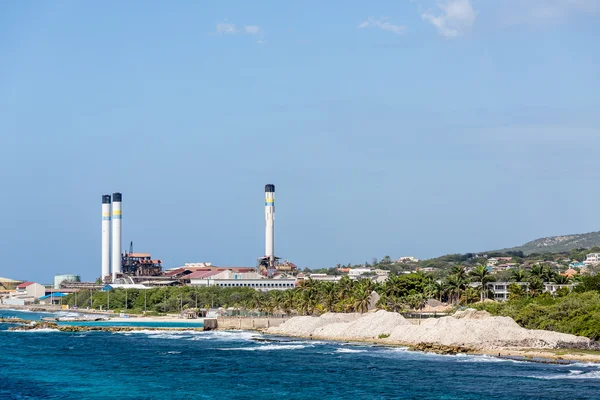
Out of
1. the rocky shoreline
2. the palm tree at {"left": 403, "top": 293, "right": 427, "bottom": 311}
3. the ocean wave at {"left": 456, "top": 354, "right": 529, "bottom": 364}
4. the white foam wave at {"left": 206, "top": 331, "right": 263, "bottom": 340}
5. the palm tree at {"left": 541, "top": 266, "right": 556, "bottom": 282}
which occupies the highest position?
the palm tree at {"left": 541, "top": 266, "right": 556, "bottom": 282}

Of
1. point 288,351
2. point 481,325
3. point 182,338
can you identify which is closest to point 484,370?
point 481,325

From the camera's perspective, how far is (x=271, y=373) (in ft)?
258

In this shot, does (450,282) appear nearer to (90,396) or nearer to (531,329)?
(531,329)

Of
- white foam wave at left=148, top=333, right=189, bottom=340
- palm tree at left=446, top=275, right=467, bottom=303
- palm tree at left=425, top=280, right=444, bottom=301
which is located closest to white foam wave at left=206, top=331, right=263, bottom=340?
white foam wave at left=148, top=333, right=189, bottom=340

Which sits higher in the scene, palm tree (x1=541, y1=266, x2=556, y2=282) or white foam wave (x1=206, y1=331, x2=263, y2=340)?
palm tree (x1=541, y1=266, x2=556, y2=282)

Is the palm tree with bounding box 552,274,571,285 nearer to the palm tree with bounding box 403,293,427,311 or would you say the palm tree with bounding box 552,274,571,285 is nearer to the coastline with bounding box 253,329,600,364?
the palm tree with bounding box 403,293,427,311

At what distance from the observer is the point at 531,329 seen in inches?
3691

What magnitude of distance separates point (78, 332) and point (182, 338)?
913 inches

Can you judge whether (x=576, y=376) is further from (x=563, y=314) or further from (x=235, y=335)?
(x=235, y=335)

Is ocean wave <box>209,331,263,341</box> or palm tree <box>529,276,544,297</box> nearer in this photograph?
ocean wave <box>209,331,263,341</box>

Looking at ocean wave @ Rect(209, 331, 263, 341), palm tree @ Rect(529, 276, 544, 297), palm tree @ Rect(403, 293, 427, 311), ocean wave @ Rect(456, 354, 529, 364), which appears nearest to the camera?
ocean wave @ Rect(456, 354, 529, 364)

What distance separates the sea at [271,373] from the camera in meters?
66.1

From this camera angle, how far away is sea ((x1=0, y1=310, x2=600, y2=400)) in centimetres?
6606

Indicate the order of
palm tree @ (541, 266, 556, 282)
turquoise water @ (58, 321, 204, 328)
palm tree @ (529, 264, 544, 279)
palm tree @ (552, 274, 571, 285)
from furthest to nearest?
turquoise water @ (58, 321, 204, 328)
palm tree @ (541, 266, 556, 282)
palm tree @ (529, 264, 544, 279)
palm tree @ (552, 274, 571, 285)
